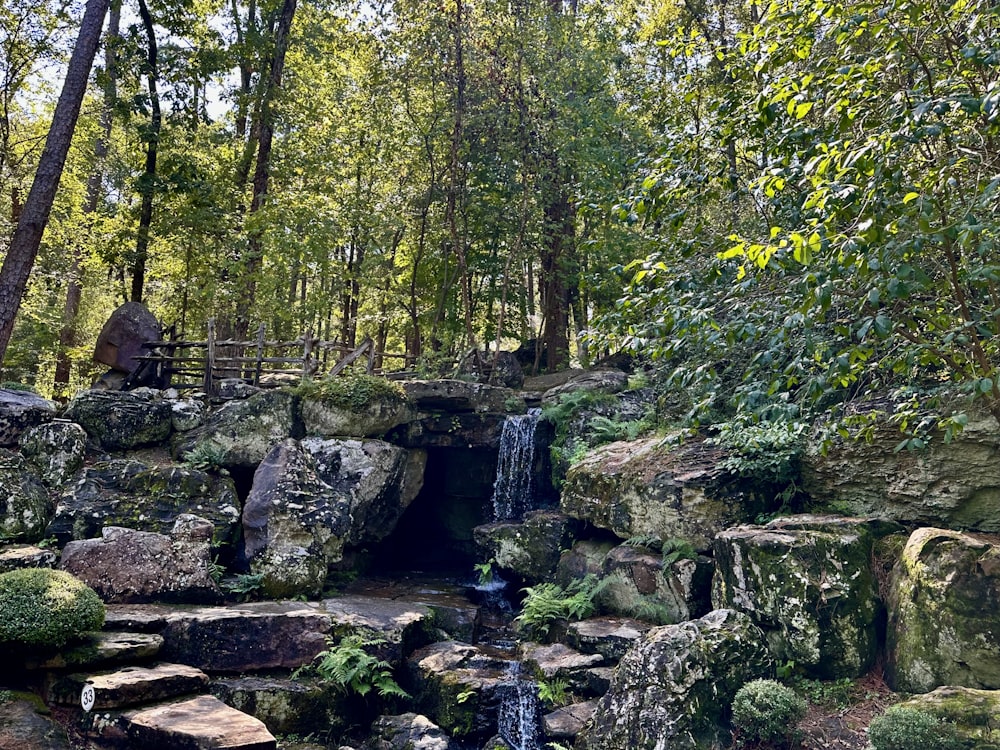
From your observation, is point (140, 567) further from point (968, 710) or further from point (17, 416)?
point (968, 710)

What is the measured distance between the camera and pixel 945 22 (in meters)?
4.96

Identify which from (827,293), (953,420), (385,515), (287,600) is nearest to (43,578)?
(287,600)

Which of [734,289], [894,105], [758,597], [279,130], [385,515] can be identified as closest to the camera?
[894,105]

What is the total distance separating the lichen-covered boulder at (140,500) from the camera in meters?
10.7

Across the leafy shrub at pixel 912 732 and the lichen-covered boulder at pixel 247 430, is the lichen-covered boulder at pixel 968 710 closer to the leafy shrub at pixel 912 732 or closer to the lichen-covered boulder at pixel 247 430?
the leafy shrub at pixel 912 732

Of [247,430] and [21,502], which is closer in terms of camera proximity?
[21,502]

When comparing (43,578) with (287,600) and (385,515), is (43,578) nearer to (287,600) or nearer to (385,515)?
(287,600)

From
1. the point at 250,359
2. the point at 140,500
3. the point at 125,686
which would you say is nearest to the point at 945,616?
the point at 125,686

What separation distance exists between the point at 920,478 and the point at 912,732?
3192 millimetres

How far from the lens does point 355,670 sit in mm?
8383

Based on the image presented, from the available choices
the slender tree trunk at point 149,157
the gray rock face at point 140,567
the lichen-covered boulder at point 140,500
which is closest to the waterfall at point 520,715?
the gray rock face at point 140,567

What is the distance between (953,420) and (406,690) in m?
7.15

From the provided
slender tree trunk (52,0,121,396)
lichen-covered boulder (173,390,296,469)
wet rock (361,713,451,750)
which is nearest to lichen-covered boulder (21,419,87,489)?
lichen-covered boulder (173,390,296,469)

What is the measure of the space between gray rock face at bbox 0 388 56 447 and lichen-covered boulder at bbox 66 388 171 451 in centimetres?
41
